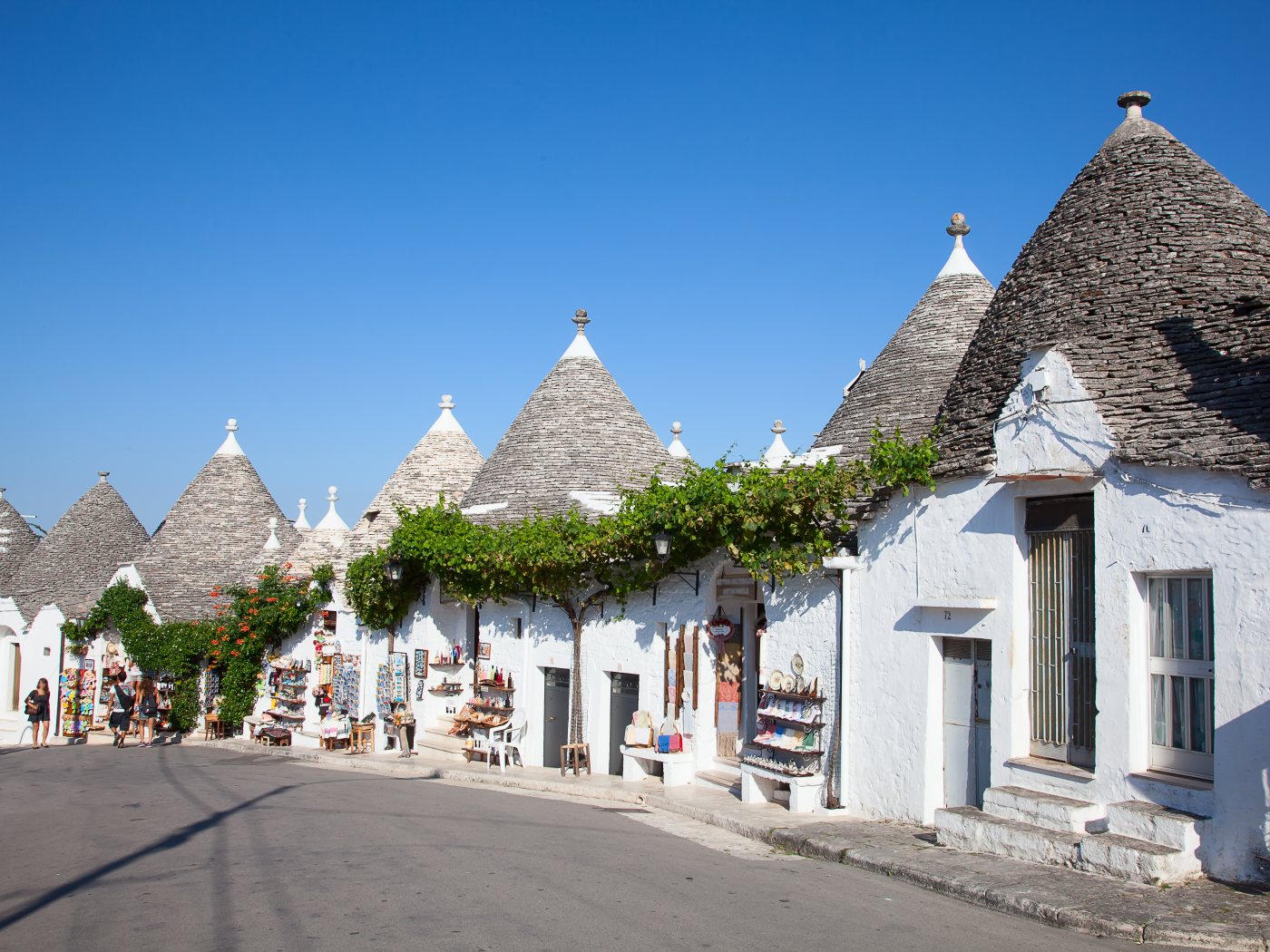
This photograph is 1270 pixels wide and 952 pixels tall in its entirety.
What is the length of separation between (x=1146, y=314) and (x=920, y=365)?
17.0 feet

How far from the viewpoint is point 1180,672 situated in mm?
9016

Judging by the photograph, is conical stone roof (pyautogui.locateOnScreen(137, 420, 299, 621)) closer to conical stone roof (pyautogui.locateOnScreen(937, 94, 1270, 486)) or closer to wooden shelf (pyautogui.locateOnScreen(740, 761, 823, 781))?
wooden shelf (pyautogui.locateOnScreen(740, 761, 823, 781))

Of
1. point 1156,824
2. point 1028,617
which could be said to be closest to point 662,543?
point 1028,617

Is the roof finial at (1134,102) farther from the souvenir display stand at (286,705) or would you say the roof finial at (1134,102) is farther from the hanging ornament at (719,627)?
the souvenir display stand at (286,705)

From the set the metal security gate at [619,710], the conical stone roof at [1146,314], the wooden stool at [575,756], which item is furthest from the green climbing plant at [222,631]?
the conical stone roof at [1146,314]

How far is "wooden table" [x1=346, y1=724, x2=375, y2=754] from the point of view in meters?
21.1

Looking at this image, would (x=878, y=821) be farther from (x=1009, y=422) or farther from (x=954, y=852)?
(x=1009, y=422)

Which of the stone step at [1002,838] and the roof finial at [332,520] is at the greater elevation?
the roof finial at [332,520]

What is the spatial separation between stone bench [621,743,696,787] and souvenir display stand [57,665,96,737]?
18552 millimetres

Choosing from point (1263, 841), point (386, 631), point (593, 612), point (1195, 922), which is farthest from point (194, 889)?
point (386, 631)

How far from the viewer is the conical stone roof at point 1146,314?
895cm

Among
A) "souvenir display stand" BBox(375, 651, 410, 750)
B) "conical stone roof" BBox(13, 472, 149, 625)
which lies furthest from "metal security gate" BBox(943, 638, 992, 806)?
"conical stone roof" BBox(13, 472, 149, 625)

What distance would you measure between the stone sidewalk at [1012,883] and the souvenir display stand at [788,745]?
33 centimetres

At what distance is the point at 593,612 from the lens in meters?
17.0
